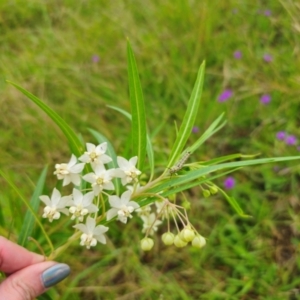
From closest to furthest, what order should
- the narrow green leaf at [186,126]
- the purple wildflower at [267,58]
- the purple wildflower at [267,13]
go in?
1. the narrow green leaf at [186,126]
2. the purple wildflower at [267,58]
3. the purple wildflower at [267,13]

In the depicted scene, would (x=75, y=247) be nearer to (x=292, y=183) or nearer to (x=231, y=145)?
(x=231, y=145)

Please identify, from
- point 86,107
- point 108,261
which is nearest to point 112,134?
point 86,107

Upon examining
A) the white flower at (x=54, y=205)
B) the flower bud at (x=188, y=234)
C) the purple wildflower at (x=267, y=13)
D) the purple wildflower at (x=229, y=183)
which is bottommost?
the purple wildflower at (x=229, y=183)

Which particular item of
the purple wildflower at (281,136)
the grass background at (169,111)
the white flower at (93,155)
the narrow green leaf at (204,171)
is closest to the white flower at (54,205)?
the white flower at (93,155)

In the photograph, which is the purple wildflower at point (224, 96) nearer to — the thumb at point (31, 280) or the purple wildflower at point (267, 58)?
the purple wildflower at point (267, 58)

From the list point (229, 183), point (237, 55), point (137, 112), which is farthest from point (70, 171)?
point (237, 55)

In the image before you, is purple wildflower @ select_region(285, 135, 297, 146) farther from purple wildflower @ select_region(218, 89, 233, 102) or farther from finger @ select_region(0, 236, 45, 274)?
finger @ select_region(0, 236, 45, 274)
